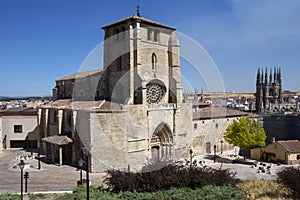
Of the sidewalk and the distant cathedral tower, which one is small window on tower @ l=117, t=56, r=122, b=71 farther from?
the distant cathedral tower

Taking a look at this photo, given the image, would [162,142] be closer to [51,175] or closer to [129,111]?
[129,111]

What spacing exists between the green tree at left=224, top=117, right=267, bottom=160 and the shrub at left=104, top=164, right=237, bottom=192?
57.4ft

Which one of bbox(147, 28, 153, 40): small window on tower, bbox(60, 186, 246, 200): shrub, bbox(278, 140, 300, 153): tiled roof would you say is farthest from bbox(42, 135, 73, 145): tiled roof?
bbox(278, 140, 300, 153): tiled roof

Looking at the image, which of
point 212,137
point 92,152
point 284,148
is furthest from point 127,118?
point 284,148

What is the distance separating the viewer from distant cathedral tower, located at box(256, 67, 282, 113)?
2677 inches

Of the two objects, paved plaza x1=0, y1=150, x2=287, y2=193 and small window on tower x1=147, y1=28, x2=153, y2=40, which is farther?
small window on tower x1=147, y1=28, x2=153, y2=40

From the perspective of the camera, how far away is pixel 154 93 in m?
29.2

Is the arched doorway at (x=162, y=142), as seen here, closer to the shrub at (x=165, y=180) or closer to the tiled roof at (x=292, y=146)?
the tiled roof at (x=292, y=146)

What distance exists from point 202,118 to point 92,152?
15.8m

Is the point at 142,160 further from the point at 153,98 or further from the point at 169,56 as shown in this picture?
the point at 169,56

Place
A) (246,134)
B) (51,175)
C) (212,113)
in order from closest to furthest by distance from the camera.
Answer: (51,175)
(246,134)
(212,113)

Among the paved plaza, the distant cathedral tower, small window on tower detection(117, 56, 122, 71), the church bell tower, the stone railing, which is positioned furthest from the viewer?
the distant cathedral tower

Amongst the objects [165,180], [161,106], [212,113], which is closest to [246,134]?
[212,113]

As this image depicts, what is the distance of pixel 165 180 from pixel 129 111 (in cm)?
1272
